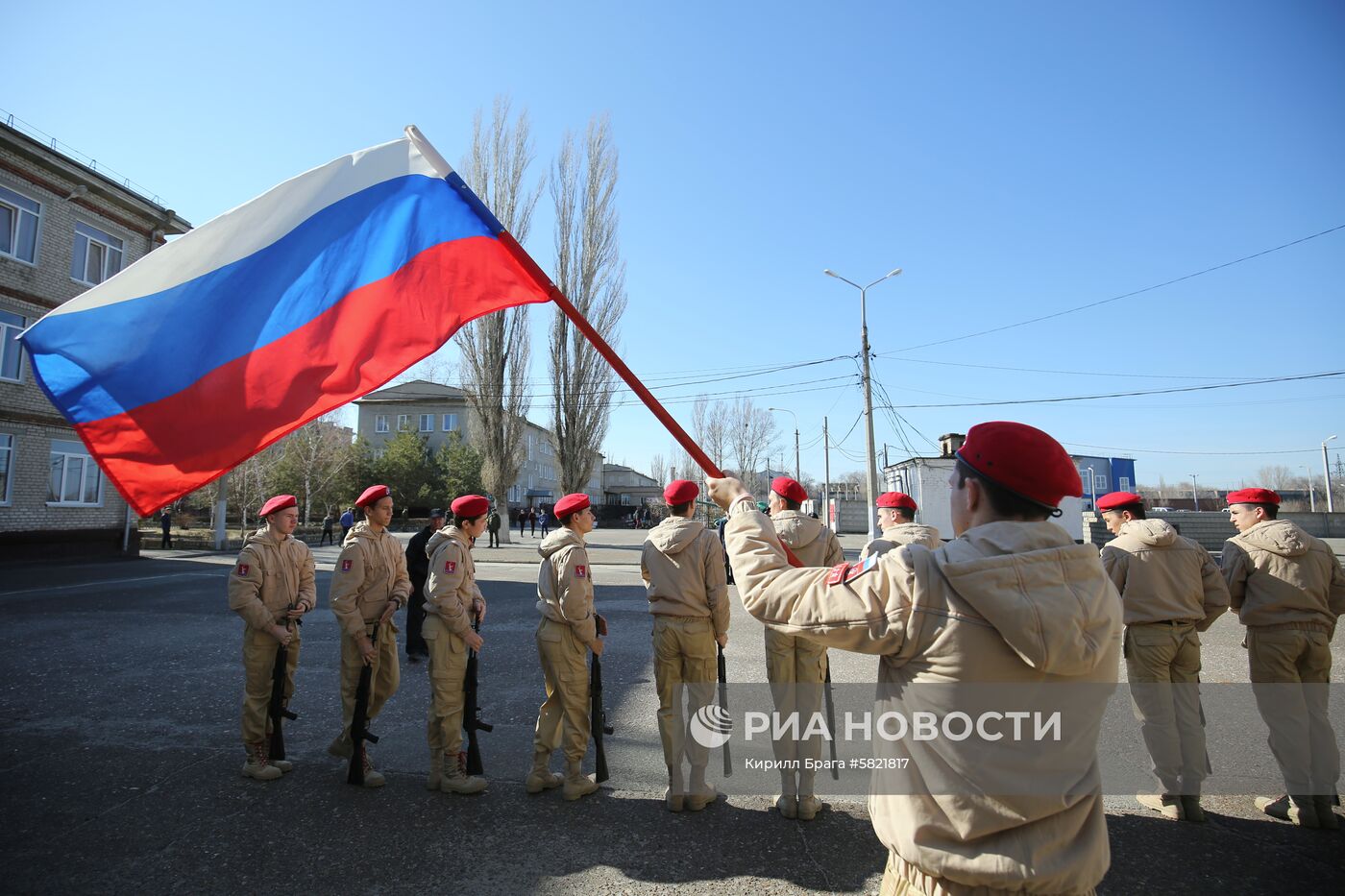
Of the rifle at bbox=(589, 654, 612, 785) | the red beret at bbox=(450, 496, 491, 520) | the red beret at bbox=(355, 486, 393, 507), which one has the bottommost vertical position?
the rifle at bbox=(589, 654, 612, 785)

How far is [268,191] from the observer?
372 centimetres

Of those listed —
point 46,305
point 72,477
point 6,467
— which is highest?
point 46,305

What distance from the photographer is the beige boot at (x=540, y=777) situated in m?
4.22

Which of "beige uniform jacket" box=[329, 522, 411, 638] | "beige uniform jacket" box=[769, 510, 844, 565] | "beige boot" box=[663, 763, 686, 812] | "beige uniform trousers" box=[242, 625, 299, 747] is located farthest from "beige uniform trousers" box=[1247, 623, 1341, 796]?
"beige uniform trousers" box=[242, 625, 299, 747]

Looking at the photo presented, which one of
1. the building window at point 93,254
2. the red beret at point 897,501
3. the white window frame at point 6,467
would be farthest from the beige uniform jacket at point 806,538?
the building window at point 93,254

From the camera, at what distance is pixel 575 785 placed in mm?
4152

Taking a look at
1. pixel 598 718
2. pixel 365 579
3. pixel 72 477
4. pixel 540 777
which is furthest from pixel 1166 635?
pixel 72 477

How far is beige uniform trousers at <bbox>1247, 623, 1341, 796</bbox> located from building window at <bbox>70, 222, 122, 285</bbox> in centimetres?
2682

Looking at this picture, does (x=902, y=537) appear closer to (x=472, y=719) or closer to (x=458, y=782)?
(x=472, y=719)

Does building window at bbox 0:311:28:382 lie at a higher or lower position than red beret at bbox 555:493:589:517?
higher

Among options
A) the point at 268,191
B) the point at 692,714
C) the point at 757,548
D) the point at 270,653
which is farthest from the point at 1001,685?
the point at 270,653

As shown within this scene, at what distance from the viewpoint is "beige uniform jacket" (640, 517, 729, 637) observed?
4.34m

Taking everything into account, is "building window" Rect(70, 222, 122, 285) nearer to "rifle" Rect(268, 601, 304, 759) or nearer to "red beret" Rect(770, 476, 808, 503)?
"rifle" Rect(268, 601, 304, 759)

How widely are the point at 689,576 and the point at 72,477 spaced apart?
23.8 metres
